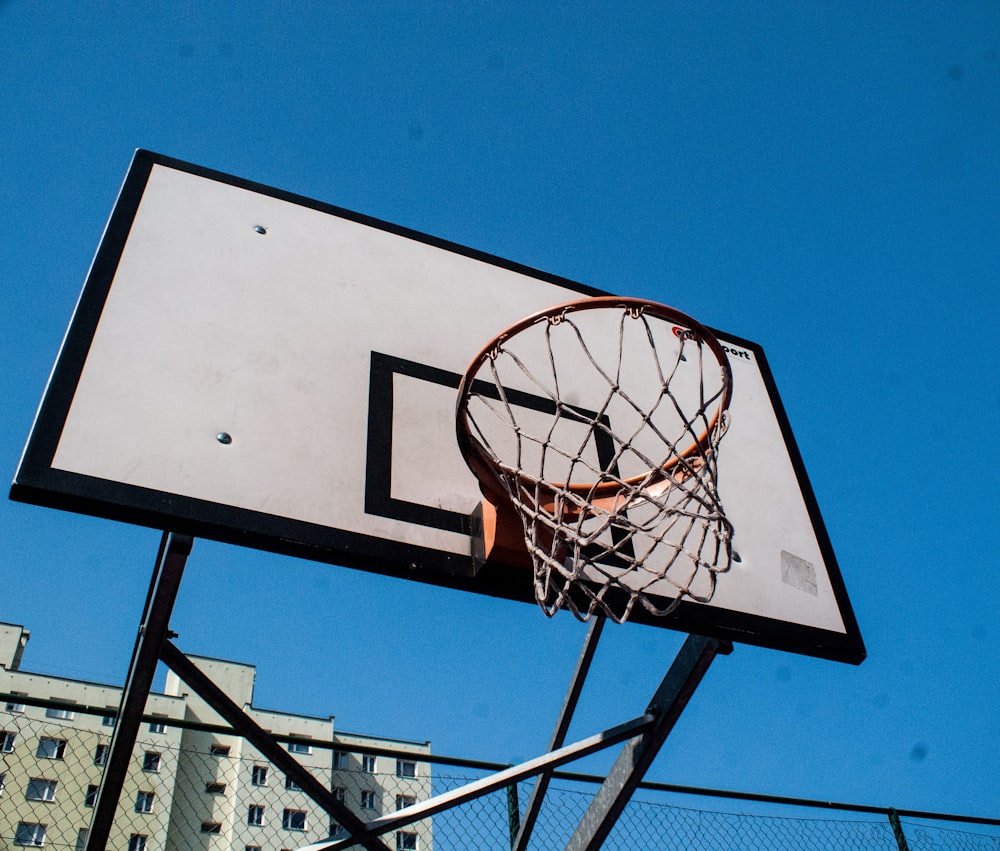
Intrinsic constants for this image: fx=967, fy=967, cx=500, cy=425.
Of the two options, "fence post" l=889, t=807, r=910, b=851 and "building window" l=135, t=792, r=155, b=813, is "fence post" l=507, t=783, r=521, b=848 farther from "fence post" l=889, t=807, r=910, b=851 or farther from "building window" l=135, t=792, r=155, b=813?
"building window" l=135, t=792, r=155, b=813

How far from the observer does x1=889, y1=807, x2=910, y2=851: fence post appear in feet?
17.0

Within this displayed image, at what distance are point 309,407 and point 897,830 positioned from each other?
415cm

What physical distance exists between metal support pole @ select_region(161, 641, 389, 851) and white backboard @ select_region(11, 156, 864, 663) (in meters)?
0.51

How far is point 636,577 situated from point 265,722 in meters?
18.1

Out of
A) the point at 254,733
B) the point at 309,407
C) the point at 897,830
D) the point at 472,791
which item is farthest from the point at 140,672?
the point at 897,830

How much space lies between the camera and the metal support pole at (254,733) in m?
2.85

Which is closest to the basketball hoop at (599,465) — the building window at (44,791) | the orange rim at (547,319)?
the orange rim at (547,319)

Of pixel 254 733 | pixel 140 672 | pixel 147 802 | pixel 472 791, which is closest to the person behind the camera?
pixel 140 672

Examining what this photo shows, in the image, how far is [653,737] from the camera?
10.8ft

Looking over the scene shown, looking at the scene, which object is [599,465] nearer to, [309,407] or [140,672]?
[309,407]

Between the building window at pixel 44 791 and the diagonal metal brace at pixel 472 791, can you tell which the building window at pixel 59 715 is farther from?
the diagonal metal brace at pixel 472 791

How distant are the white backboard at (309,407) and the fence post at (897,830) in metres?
2.41

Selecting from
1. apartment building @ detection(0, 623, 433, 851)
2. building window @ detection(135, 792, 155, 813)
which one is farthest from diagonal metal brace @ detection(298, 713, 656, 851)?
apartment building @ detection(0, 623, 433, 851)

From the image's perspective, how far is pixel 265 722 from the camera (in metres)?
19.6
